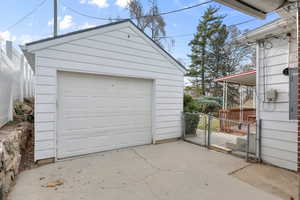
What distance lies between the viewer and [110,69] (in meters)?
4.21

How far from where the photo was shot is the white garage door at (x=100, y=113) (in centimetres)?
375

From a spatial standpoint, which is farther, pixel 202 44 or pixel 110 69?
pixel 202 44

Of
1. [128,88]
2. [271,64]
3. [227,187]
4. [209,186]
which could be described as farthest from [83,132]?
[271,64]

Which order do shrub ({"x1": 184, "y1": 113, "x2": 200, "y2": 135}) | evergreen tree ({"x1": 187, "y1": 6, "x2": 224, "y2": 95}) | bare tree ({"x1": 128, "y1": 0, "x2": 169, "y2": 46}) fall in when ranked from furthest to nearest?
evergreen tree ({"x1": 187, "y1": 6, "x2": 224, "y2": 95}) < bare tree ({"x1": 128, "y1": 0, "x2": 169, "y2": 46}) < shrub ({"x1": 184, "y1": 113, "x2": 200, "y2": 135})

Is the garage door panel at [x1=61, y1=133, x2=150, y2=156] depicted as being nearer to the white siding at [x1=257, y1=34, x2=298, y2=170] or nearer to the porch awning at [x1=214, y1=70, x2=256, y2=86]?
the white siding at [x1=257, y1=34, x2=298, y2=170]

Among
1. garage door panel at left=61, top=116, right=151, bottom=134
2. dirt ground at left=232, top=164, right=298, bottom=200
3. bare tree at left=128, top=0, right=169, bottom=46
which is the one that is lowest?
dirt ground at left=232, top=164, right=298, bottom=200

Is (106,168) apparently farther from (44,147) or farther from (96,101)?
(96,101)

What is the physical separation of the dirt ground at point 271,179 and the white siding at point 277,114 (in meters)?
0.29

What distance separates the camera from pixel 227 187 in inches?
98.4

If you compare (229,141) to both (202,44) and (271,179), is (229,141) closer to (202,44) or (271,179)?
(271,179)

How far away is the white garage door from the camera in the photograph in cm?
375

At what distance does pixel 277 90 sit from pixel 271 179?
1809mm

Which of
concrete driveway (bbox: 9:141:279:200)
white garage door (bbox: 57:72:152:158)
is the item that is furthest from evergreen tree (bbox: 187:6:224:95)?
concrete driveway (bbox: 9:141:279:200)

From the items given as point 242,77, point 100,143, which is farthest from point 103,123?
point 242,77
